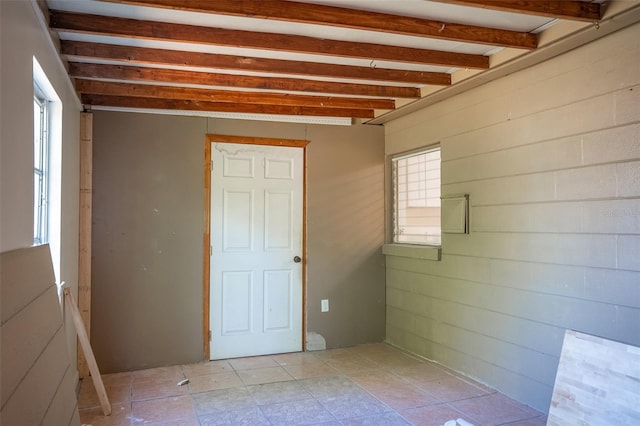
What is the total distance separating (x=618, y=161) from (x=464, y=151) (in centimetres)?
132

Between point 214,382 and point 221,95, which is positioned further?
point 221,95

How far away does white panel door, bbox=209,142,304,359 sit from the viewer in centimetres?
441

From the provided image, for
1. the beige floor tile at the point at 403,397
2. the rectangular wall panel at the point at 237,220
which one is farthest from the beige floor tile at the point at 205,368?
the beige floor tile at the point at 403,397

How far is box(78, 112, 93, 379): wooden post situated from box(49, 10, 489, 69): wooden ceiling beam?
1.57 metres

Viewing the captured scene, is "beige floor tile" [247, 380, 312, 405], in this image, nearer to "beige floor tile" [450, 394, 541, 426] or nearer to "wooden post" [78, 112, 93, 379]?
"beige floor tile" [450, 394, 541, 426]

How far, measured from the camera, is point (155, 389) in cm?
359

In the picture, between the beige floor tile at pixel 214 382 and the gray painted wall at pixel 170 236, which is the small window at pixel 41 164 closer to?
the gray painted wall at pixel 170 236

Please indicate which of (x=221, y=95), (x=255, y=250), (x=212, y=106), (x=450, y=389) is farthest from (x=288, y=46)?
(x=450, y=389)

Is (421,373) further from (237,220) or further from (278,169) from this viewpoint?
(278,169)

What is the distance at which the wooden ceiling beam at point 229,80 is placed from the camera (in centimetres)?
332

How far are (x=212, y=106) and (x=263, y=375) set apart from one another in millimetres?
2410

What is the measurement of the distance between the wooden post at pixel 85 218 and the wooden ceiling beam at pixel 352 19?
6.63 feet

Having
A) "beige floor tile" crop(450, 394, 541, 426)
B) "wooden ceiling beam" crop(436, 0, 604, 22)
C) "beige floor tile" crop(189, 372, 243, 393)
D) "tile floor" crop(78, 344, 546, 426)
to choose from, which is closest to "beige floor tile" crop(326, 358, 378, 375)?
"tile floor" crop(78, 344, 546, 426)

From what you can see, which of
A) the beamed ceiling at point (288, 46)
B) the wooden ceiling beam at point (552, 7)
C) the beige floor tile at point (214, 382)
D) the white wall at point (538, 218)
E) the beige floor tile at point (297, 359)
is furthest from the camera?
the beige floor tile at point (297, 359)
